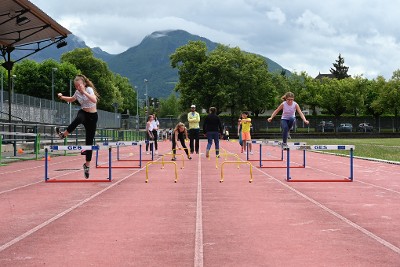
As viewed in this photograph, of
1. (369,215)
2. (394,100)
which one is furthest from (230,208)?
(394,100)

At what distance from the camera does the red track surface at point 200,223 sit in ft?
16.2

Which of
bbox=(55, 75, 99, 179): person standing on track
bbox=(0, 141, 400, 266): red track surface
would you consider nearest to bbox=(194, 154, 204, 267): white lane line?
bbox=(0, 141, 400, 266): red track surface

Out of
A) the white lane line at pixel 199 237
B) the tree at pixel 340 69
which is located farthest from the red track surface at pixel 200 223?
the tree at pixel 340 69

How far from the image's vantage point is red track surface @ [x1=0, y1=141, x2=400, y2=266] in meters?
4.94

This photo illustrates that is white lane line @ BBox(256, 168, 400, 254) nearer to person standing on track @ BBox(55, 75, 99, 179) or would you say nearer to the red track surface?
the red track surface

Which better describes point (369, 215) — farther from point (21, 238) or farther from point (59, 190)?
point (59, 190)

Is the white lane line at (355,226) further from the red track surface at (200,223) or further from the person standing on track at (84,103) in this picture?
the person standing on track at (84,103)

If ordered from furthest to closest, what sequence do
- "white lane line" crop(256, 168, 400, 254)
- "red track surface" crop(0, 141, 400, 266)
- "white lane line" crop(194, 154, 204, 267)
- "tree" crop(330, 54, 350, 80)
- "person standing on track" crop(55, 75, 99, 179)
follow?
1. "tree" crop(330, 54, 350, 80)
2. "person standing on track" crop(55, 75, 99, 179)
3. "white lane line" crop(256, 168, 400, 254)
4. "red track surface" crop(0, 141, 400, 266)
5. "white lane line" crop(194, 154, 204, 267)

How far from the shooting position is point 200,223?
666 centimetres

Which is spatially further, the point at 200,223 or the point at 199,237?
the point at 200,223

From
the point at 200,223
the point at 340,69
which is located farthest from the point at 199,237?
the point at 340,69

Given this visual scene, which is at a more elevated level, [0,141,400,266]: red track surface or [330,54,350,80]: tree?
[330,54,350,80]: tree

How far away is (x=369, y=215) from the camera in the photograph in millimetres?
7332

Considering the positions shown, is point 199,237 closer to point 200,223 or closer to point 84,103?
point 200,223
